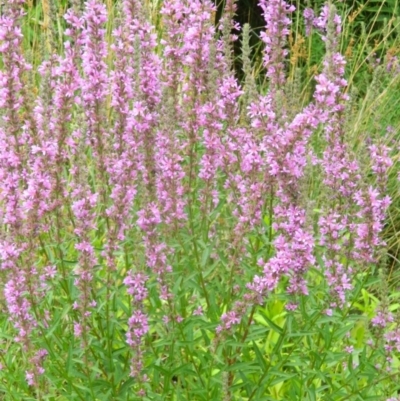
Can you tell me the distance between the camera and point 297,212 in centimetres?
319

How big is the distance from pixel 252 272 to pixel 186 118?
79 cm

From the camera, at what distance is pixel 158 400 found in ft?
12.0

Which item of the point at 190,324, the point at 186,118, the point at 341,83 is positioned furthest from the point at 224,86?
the point at 190,324

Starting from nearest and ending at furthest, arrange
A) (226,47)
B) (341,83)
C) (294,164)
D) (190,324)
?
(294,164), (341,83), (190,324), (226,47)

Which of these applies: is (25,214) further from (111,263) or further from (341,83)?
(341,83)

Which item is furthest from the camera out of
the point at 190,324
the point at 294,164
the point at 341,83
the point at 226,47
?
the point at 226,47

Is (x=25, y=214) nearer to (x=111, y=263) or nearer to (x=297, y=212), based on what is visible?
(x=111, y=263)

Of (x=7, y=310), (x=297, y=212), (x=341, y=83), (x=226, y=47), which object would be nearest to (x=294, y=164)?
(x=297, y=212)

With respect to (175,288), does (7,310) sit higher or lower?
lower

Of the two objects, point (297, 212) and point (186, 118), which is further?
point (186, 118)

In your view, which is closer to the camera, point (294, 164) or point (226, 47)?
point (294, 164)

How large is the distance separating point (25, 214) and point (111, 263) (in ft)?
1.49

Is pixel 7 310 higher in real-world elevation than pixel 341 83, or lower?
lower


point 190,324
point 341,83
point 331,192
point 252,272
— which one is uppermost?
point 341,83
